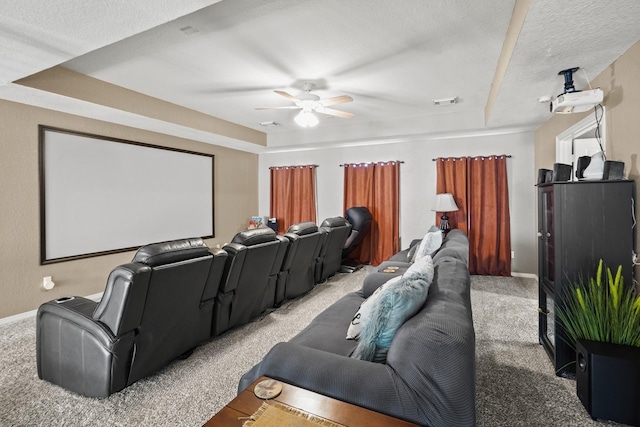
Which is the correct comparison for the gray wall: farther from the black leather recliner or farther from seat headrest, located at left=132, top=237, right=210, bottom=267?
seat headrest, located at left=132, top=237, right=210, bottom=267

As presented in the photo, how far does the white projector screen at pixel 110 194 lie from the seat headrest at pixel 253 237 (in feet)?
8.60

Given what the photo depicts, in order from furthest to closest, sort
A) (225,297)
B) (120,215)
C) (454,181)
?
1. (454,181)
2. (120,215)
3. (225,297)

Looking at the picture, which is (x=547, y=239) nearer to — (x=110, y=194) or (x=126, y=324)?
(x=126, y=324)

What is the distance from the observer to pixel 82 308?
208cm

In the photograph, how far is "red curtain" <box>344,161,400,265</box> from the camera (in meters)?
5.84

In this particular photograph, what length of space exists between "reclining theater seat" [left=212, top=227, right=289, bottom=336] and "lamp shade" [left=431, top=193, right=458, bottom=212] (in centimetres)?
290

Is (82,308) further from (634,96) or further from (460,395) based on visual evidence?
(634,96)

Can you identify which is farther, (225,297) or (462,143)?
(462,143)

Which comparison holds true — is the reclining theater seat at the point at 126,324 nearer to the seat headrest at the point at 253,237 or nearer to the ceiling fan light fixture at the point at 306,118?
the seat headrest at the point at 253,237

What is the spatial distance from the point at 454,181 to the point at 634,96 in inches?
129

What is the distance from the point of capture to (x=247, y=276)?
2.89 metres

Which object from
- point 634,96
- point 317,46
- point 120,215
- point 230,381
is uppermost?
point 317,46

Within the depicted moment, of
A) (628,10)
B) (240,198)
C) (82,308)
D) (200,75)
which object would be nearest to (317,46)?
(200,75)

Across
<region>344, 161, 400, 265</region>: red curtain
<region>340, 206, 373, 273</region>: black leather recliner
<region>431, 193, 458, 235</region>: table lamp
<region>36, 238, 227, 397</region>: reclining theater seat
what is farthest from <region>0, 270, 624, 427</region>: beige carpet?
<region>344, 161, 400, 265</region>: red curtain
